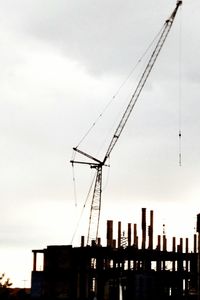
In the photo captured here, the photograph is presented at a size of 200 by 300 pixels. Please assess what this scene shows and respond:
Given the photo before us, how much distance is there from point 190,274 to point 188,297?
15002 mm

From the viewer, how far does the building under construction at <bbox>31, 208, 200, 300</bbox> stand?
87.1 metres

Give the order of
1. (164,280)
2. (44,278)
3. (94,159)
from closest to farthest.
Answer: (44,278), (164,280), (94,159)

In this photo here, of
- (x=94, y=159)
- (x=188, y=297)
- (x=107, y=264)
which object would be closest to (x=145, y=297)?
(x=188, y=297)

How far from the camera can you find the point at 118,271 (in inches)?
3688

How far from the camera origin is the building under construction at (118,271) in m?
87.1

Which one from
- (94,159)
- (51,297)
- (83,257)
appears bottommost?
(51,297)

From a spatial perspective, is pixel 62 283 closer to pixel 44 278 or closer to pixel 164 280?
pixel 44 278

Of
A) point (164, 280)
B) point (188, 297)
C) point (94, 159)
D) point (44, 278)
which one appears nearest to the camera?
point (188, 297)

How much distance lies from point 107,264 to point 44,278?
399 inches

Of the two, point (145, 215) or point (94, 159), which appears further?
point (94, 159)

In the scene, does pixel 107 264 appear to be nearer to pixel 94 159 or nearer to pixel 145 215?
pixel 145 215

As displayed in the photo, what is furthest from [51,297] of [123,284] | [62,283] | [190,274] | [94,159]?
[94,159]

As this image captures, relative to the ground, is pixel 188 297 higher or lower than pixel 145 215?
lower

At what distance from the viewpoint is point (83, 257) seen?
294 feet
